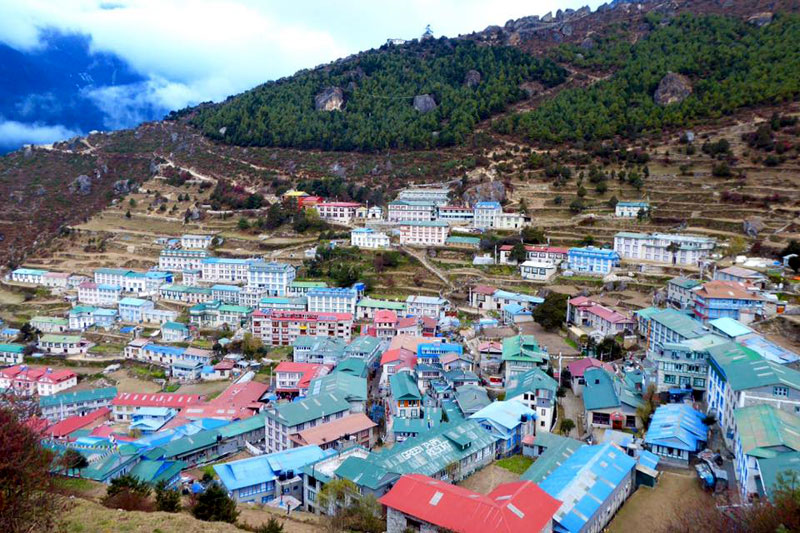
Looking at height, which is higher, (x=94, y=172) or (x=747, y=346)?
(x=94, y=172)

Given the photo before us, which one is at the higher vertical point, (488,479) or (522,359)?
(522,359)

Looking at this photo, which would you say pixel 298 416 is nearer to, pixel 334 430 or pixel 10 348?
pixel 334 430

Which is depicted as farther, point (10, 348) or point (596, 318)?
point (10, 348)

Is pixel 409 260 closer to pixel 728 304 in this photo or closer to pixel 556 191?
pixel 556 191

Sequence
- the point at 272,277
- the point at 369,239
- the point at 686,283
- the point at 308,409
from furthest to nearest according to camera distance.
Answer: the point at 369,239, the point at 272,277, the point at 686,283, the point at 308,409

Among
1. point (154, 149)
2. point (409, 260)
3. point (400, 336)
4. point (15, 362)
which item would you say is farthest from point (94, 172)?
point (400, 336)

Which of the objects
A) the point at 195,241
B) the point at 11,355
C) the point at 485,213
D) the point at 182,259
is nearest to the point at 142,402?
the point at 11,355

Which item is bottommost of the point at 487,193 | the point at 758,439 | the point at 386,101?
the point at 758,439
